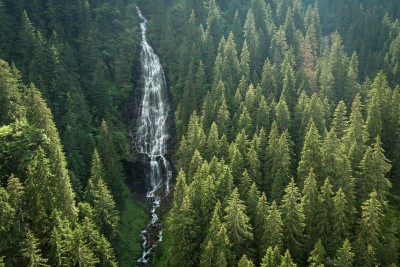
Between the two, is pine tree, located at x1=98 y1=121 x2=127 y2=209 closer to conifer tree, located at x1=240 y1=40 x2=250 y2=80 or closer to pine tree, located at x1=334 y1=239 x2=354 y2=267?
conifer tree, located at x1=240 y1=40 x2=250 y2=80

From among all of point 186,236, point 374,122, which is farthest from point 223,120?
point 186,236

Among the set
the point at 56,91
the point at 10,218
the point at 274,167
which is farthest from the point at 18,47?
the point at 274,167

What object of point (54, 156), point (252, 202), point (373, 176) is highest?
point (373, 176)

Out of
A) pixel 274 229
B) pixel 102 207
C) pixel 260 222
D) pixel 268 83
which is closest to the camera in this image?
pixel 274 229

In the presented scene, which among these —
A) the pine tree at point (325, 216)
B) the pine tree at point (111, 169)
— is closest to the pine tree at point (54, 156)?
the pine tree at point (111, 169)

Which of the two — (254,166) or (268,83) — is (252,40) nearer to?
(268,83)

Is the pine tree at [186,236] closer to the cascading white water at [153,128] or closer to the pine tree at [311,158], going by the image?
the cascading white water at [153,128]

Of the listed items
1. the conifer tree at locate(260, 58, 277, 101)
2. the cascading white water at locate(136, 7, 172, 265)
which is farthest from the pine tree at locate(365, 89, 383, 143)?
the cascading white water at locate(136, 7, 172, 265)
